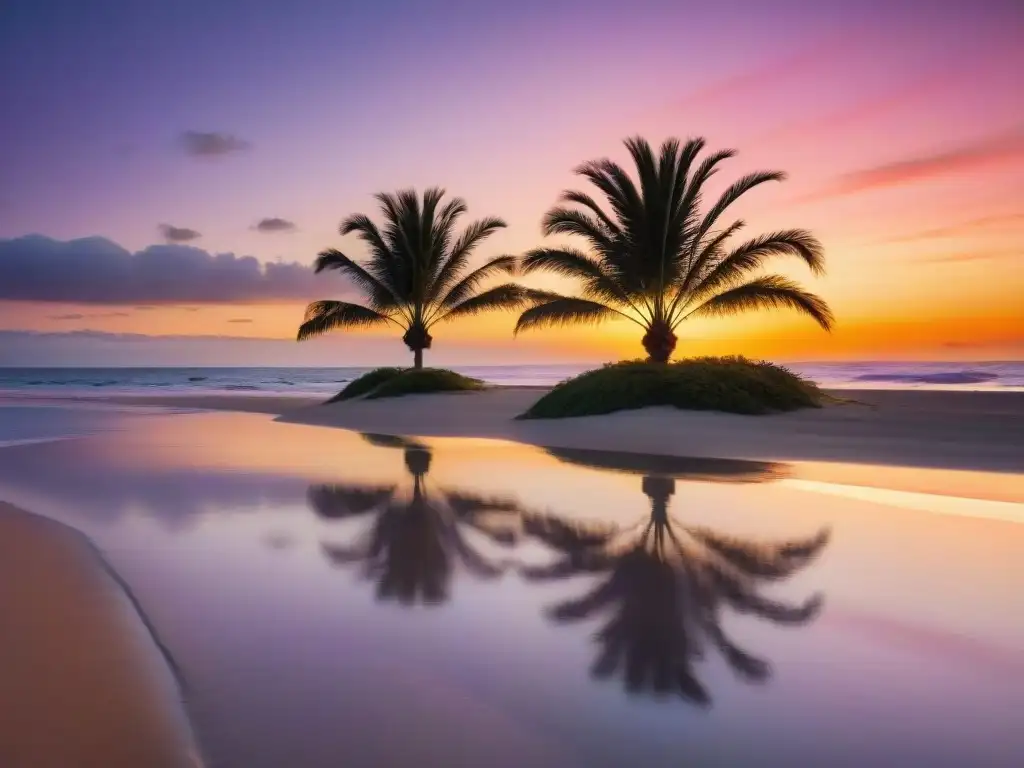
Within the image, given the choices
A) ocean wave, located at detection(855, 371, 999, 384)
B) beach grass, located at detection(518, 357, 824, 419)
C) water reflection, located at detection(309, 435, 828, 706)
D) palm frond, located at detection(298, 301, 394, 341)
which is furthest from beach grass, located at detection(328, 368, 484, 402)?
ocean wave, located at detection(855, 371, 999, 384)

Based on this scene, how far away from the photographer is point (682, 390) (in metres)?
13.5

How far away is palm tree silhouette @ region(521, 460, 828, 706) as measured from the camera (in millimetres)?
2723

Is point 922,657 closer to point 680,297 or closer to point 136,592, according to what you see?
point 136,592

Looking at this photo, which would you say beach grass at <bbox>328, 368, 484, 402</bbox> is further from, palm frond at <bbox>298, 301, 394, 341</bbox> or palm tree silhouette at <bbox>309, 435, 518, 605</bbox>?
palm tree silhouette at <bbox>309, 435, 518, 605</bbox>

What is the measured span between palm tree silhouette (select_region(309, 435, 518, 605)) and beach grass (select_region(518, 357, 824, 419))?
6839 mm

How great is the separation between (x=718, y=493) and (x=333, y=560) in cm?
357

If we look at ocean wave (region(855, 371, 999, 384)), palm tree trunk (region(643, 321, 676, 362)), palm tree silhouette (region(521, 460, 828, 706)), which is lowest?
palm tree silhouette (region(521, 460, 828, 706))

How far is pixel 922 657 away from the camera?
2.82 metres

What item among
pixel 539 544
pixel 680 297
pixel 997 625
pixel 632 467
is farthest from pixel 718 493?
pixel 680 297

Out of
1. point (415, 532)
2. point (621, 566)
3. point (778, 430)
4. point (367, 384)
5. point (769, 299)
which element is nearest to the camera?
point (621, 566)

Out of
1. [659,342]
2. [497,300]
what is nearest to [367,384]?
[497,300]

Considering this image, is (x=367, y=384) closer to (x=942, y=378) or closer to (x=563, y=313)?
(x=563, y=313)

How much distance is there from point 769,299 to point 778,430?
18.4 feet

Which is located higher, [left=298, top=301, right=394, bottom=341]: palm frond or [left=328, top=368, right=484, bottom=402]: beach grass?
[left=298, top=301, right=394, bottom=341]: palm frond
